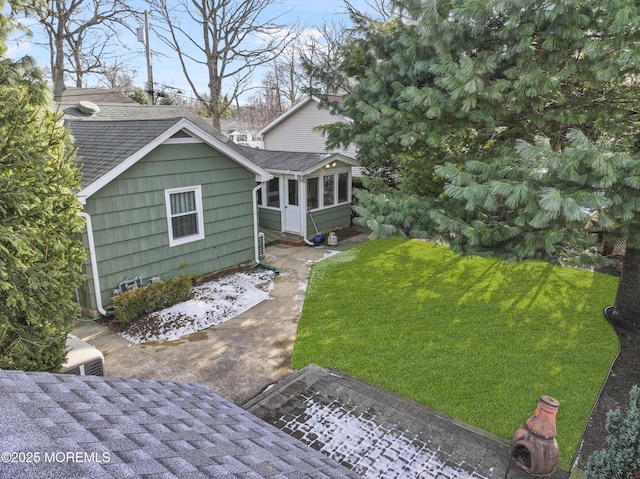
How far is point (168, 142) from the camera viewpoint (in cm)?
872

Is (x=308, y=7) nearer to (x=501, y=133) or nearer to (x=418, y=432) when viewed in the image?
(x=501, y=133)

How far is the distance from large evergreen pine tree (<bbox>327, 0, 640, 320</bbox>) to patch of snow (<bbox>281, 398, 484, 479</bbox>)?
2.48 meters

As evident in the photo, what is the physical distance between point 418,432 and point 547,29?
5015 mm

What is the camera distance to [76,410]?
204 centimetres

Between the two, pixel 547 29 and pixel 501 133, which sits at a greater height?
pixel 547 29

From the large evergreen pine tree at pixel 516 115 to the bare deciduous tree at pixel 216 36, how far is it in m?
13.9

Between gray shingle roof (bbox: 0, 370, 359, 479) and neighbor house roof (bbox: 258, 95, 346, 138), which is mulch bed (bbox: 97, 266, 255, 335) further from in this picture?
neighbor house roof (bbox: 258, 95, 346, 138)

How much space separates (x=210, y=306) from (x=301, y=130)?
13.3 metres

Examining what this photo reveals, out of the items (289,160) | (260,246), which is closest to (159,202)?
(260,246)

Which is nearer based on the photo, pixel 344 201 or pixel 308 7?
pixel 344 201

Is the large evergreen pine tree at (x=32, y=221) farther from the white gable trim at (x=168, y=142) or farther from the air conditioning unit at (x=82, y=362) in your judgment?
the white gable trim at (x=168, y=142)

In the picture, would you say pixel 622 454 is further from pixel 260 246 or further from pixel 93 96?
pixel 93 96

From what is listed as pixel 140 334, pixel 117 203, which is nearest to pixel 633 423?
pixel 140 334

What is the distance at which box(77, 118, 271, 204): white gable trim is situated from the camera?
24.7ft
